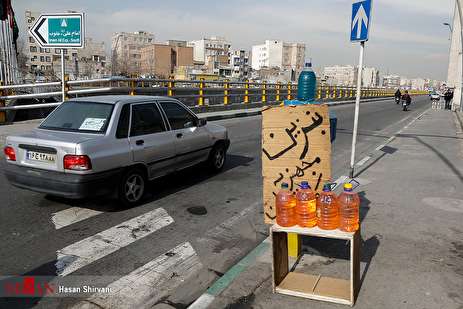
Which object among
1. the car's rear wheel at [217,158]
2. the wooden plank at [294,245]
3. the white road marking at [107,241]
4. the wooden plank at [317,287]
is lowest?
the white road marking at [107,241]

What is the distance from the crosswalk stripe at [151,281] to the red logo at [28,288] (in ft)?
1.42

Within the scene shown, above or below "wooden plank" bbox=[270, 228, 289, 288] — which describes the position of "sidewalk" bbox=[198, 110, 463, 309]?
A: below

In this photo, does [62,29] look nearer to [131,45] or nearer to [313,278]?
[313,278]

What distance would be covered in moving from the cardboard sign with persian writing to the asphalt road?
983 mm

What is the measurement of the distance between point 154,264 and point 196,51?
197m

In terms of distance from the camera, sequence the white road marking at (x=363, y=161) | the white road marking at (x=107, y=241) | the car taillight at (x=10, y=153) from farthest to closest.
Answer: the white road marking at (x=363, y=161)
the car taillight at (x=10, y=153)
the white road marking at (x=107, y=241)

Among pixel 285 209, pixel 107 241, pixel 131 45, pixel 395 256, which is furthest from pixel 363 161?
pixel 131 45

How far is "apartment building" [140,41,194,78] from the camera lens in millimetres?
141750

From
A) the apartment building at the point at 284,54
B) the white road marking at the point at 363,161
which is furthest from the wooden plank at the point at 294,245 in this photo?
the apartment building at the point at 284,54

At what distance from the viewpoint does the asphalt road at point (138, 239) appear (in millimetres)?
3633

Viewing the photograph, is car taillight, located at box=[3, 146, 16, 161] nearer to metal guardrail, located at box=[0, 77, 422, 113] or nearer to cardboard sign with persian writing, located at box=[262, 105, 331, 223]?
cardboard sign with persian writing, located at box=[262, 105, 331, 223]

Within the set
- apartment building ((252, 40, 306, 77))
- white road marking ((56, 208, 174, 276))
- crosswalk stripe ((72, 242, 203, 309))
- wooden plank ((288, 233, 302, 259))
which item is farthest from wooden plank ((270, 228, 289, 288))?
apartment building ((252, 40, 306, 77))

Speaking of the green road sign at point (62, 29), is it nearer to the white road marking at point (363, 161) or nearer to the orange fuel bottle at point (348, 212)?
the white road marking at point (363, 161)

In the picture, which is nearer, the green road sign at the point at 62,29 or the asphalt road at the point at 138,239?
the asphalt road at the point at 138,239
